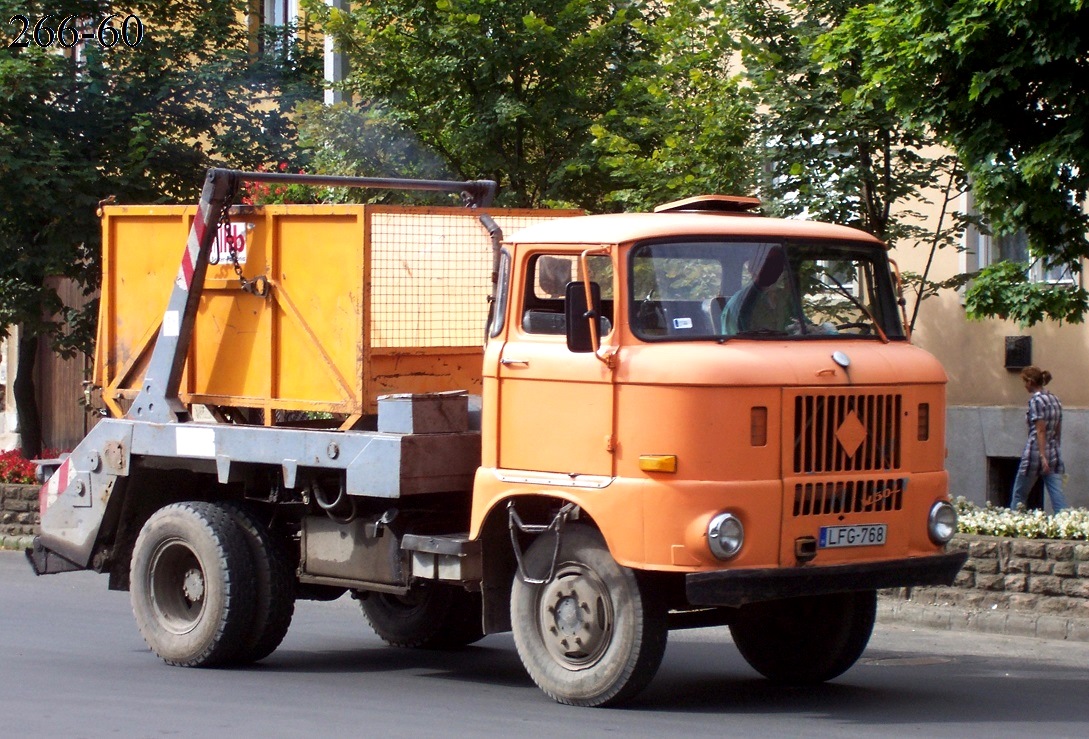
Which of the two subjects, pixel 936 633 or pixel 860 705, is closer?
pixel 860 705

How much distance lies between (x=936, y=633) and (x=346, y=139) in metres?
7.35

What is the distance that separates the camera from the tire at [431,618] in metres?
10.6

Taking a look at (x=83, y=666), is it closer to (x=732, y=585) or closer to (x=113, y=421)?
(x=113, y=421)

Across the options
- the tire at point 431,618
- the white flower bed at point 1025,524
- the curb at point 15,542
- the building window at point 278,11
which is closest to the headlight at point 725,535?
the tire at point 431,618

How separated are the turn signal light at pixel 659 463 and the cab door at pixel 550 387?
0.23 meters

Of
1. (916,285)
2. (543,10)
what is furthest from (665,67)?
(916,285)

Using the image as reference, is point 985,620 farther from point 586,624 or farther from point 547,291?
point 547,291

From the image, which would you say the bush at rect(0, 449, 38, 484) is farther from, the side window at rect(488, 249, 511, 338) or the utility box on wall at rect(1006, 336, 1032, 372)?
the side window at rect(488, 249, 511, 338)

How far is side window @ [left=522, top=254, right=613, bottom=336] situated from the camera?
27.9ft

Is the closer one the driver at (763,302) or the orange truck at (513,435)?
the orange truck at (513,435)

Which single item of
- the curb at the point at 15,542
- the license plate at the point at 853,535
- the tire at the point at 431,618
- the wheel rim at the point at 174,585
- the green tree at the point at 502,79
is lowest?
the curb at the point at 15,542

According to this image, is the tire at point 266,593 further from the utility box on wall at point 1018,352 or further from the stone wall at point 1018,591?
the utility box on wall at point 1018,352

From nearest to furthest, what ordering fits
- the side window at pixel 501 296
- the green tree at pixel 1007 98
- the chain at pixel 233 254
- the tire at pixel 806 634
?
the side window at pixel 501 296 < the tire at pixel 806 634 < the chain at pixel 233 254 < the green tree at pixel 1007 98

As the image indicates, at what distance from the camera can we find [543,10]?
15.3m
